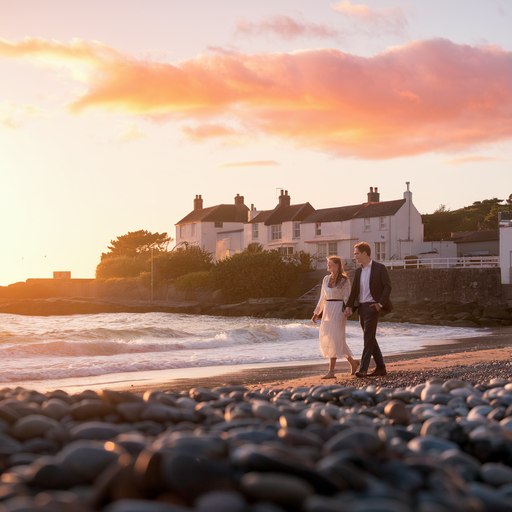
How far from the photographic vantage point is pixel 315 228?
51.5m

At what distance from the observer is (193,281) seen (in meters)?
50.8

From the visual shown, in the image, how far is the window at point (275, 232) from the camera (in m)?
55.5

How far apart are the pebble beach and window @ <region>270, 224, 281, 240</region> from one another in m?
51.5

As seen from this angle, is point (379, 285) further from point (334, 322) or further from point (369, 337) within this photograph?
point (334, 322)

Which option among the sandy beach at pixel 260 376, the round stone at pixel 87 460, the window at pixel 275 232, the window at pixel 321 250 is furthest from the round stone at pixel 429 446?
the window at pixel 275 232

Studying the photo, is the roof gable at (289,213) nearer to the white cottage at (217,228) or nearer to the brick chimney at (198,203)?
the white cottage at (217,228)

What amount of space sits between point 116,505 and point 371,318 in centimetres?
620

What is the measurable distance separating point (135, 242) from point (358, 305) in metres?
75.5

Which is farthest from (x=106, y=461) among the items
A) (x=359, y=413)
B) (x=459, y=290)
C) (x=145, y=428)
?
(x=459, y=290)

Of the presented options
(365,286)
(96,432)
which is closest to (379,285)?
(365,286)

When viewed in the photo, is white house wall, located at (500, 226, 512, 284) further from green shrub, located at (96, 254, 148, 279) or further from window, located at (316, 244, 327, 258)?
green shrub, located at (96, 254, 148, 279)

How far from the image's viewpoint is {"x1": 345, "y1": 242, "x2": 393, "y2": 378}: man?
757cm

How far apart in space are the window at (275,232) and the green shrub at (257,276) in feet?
27.8

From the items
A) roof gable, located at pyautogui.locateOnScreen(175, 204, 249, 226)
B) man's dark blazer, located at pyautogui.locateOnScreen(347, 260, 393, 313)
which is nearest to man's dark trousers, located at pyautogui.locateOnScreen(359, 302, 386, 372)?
man's dark blazer, located at pyautogui.locateOnScreen(347, 260, 393, 313)
